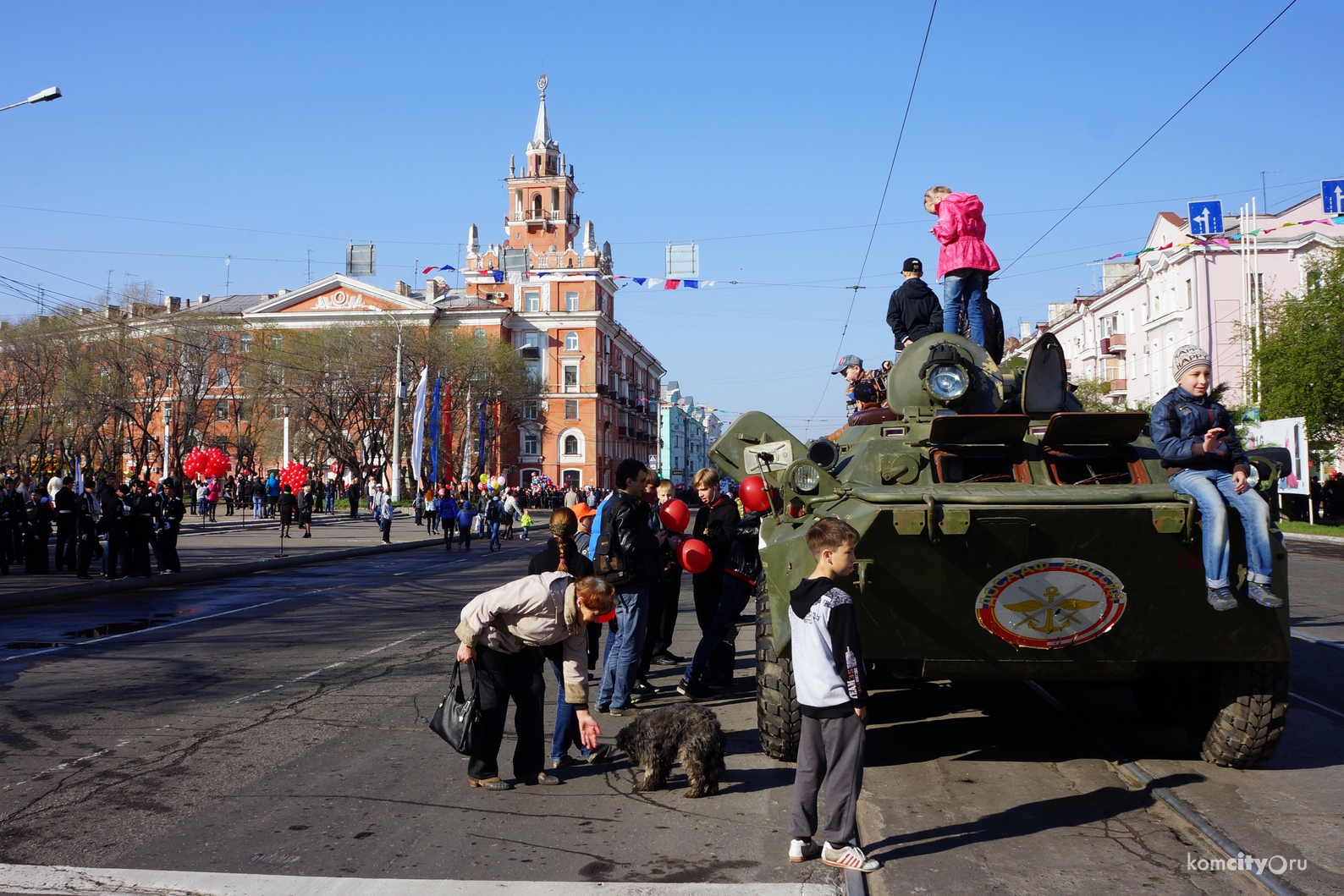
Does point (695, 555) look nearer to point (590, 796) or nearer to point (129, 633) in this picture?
point (590, 796)

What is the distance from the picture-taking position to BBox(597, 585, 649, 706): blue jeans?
8.20 meters

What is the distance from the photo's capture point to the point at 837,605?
186 inches

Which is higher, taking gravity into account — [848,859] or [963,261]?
[963,261]

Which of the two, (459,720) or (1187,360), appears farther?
(1187,360)

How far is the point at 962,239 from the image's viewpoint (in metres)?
9.09

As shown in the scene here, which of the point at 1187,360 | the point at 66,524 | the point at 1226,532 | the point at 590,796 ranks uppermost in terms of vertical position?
the point at 1187,360

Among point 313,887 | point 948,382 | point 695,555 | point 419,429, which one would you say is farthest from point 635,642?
point 419,429

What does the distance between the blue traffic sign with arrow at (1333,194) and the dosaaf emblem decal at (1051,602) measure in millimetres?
25784

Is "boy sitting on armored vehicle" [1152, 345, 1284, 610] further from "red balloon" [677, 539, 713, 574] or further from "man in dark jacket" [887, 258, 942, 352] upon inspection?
"red balloon" [677, 539, 713, 574]

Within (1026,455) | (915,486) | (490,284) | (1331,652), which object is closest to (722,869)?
(915,486)

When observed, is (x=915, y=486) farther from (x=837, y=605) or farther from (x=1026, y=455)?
(x=837, y=605)

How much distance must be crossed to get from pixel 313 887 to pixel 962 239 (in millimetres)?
6828

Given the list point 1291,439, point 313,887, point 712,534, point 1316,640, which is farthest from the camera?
point 1291,439

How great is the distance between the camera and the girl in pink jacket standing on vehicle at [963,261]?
357 inches
